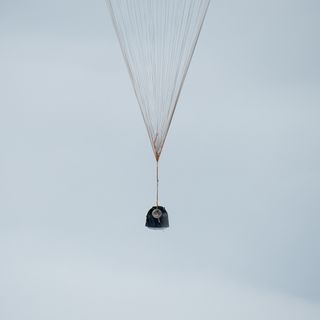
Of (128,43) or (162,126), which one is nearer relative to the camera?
(162,126)

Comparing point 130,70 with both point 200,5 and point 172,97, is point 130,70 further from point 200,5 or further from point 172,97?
point 200,5

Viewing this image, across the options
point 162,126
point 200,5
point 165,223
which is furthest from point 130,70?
point 165,223

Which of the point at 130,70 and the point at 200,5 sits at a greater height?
the point at 200,5

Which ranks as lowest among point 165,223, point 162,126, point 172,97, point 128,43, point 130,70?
point 165,223

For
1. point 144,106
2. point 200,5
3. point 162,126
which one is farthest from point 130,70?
point 200,5

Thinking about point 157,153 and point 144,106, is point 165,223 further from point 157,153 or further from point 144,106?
point 144,106

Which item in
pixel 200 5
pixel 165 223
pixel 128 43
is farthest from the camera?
pixel 128 43

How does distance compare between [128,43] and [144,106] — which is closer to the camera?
[144,106]

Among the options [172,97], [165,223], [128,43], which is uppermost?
[128,43]

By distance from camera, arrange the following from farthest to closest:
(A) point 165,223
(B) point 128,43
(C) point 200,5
A: (B) point 128,43
(A) point 165,223
(C) point 200,5

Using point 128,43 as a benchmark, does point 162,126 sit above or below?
below
